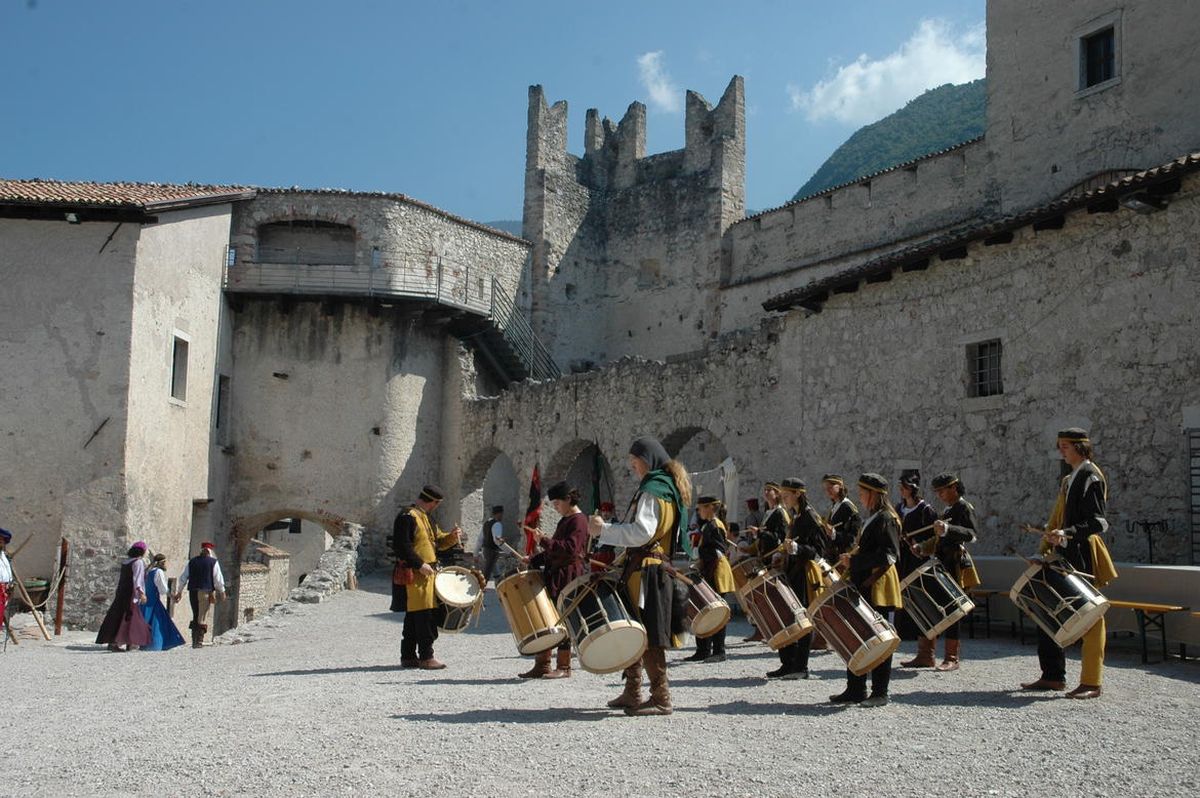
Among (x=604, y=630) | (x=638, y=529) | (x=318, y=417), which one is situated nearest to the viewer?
(x=604, y=630)

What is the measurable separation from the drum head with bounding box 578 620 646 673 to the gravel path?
39 centimetres

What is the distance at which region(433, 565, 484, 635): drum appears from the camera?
391 inches

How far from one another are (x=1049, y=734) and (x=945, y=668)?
2.91 meters

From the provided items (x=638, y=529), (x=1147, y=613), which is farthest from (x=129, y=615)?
(x=1147, y=613)

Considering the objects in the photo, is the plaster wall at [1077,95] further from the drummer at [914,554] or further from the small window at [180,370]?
the small window at [180,370]

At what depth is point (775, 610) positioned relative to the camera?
8.19m

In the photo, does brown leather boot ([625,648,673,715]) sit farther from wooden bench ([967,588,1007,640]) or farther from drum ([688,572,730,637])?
wooden bench ([967,588,1007,640])

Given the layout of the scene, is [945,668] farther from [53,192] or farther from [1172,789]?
[53,192]

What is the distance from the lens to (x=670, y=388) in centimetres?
2262

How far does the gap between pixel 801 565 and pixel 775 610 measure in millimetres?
1218

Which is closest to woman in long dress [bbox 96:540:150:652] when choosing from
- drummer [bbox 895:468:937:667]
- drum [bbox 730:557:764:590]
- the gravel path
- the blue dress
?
the blue dress

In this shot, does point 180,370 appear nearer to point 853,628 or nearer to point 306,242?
point 306,242

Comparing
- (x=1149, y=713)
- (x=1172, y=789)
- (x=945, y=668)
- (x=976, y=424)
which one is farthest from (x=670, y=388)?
(x=1172, y=789)

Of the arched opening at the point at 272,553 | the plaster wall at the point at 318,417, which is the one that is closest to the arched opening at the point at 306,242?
the plaster wall at the point at 318,417
